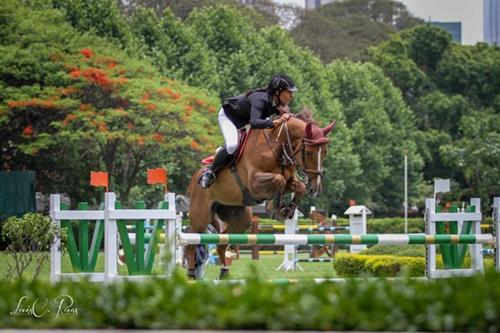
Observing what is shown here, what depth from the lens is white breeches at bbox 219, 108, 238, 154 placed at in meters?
13.9

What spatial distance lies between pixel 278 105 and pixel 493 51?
65.1m

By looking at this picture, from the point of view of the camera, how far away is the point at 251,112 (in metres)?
13.8

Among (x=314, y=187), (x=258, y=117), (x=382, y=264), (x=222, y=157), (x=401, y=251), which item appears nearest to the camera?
(x=314, y=187)

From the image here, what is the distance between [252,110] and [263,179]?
3.37 feet

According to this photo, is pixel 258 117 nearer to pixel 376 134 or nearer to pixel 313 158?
pixel 313 158

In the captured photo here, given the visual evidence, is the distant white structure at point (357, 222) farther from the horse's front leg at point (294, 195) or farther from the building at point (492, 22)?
the building at point (492, 22)

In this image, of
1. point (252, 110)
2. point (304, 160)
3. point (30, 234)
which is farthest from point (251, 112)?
point (30, 234)

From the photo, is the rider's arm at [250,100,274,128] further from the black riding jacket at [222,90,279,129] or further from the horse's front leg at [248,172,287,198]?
the horse's front leg at [248,172,287,198]

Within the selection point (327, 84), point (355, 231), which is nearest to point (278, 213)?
point (355, 231)

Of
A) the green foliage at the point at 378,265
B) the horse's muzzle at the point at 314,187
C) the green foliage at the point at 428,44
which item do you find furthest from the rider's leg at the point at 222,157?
the green foliage at the point at 428,44

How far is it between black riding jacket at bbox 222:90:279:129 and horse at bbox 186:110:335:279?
0.47 ft

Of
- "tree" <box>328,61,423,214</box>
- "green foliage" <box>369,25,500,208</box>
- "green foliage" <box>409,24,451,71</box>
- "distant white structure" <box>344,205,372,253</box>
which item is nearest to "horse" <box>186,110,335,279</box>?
"distant white structure" <box>344,205,372,253</box>

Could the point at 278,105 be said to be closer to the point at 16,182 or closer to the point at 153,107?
the point at 16,182

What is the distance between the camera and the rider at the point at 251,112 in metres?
13.6
